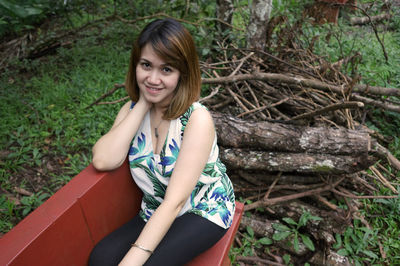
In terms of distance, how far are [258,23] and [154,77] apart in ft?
8.53

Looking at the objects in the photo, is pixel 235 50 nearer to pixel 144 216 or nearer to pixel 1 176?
pixel 144 216

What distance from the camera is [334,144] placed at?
2.55 m

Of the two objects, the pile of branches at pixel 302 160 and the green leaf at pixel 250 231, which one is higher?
the pile of branches at pixel 302 160

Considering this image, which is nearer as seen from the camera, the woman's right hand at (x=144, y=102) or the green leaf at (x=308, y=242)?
the woman's right hand at (x=144, y=102)

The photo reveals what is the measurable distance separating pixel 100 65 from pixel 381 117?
4122 millimetres

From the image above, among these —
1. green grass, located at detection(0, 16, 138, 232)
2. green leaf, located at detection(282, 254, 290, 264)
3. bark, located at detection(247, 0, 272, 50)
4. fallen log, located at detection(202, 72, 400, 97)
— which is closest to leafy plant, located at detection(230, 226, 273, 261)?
green leaf, located at detection(282, 254, 290, 264)

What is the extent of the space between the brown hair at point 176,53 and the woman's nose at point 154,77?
10 centimetres

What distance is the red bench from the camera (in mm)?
1348

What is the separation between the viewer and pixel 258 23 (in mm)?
3744

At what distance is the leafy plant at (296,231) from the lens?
8.30 ft

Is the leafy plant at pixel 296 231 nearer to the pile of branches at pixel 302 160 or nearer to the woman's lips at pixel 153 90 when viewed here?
the pile of branches at pixel 302 160

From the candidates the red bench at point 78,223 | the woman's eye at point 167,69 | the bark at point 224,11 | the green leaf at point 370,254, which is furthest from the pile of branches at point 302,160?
the bark at point 224,11

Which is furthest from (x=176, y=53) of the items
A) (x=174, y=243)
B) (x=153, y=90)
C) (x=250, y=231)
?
(x=250, y=231)

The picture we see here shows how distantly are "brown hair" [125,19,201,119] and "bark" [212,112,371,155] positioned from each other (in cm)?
95
